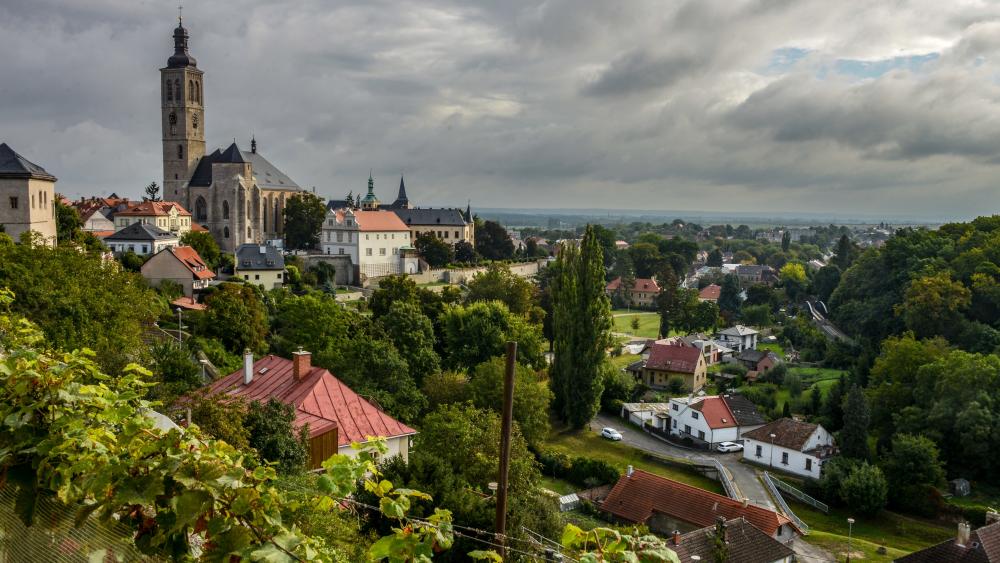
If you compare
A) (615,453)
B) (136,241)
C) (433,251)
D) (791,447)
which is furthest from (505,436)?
(433,251)

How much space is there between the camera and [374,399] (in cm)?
2555

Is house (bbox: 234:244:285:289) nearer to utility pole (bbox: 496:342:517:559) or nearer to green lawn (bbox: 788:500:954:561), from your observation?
green lawn (bbox: 788:500:954:561)

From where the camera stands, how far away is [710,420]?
36844mm

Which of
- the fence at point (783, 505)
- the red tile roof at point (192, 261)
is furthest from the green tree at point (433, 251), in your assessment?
the fence at point (783, 505)

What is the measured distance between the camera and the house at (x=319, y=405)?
18.0 meters

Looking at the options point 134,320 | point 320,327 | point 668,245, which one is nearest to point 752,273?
point 668,245

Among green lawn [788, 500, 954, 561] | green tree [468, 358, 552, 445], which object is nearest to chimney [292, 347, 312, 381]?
green tree [468, 358, 552, 445]

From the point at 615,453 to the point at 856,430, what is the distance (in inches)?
411

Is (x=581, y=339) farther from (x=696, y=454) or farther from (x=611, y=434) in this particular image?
(x=696, y=454)

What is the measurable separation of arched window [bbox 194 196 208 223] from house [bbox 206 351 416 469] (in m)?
41.4

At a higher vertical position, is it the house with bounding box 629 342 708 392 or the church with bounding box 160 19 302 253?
the church with bounding box 160 19 302 253

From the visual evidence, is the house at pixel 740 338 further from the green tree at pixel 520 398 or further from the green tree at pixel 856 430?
the green tree at pixel 520 398

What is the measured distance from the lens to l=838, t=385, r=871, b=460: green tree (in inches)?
1273

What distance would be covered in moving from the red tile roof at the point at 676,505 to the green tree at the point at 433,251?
1608 inches
